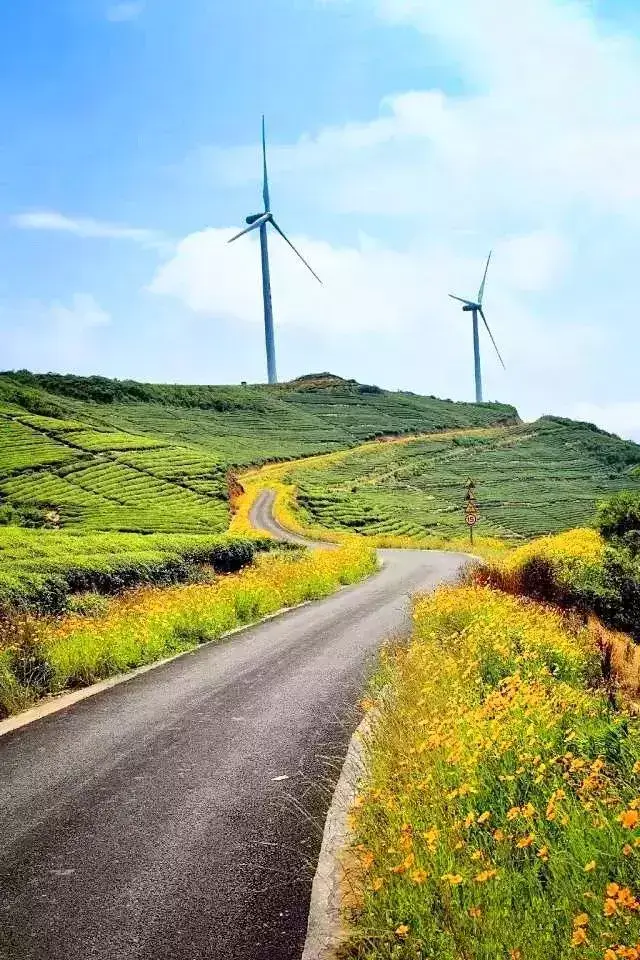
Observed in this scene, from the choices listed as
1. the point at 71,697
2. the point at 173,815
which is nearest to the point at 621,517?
the point at 71,697

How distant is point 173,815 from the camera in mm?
6723

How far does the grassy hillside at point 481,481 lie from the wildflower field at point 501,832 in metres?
48.2

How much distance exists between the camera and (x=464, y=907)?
392cm

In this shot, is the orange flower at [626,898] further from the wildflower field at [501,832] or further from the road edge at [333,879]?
the road edge at [333,879]

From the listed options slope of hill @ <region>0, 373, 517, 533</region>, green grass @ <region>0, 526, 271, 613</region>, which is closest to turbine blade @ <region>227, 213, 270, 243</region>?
slope of hill @ <region>0, 373, 517, 533</region>

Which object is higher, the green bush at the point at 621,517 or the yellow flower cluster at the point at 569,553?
the green bush at the point at 621,517

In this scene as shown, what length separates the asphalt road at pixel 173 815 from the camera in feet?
16.4

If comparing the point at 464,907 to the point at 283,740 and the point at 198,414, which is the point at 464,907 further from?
the point at 198,414

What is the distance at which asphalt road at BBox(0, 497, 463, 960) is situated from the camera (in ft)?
16.4

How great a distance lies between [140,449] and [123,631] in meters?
71.7

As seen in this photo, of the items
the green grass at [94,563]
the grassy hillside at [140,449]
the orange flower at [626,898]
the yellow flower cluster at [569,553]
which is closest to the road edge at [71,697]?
the green grass at [94,563]

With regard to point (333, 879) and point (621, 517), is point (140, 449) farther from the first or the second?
point (333, 879)

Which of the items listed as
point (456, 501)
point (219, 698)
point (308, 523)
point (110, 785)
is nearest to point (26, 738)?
point (110, 785)

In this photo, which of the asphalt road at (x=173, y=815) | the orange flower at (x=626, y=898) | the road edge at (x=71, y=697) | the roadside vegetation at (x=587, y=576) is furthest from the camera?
the roadside vegetation at (x=587, y=576)
